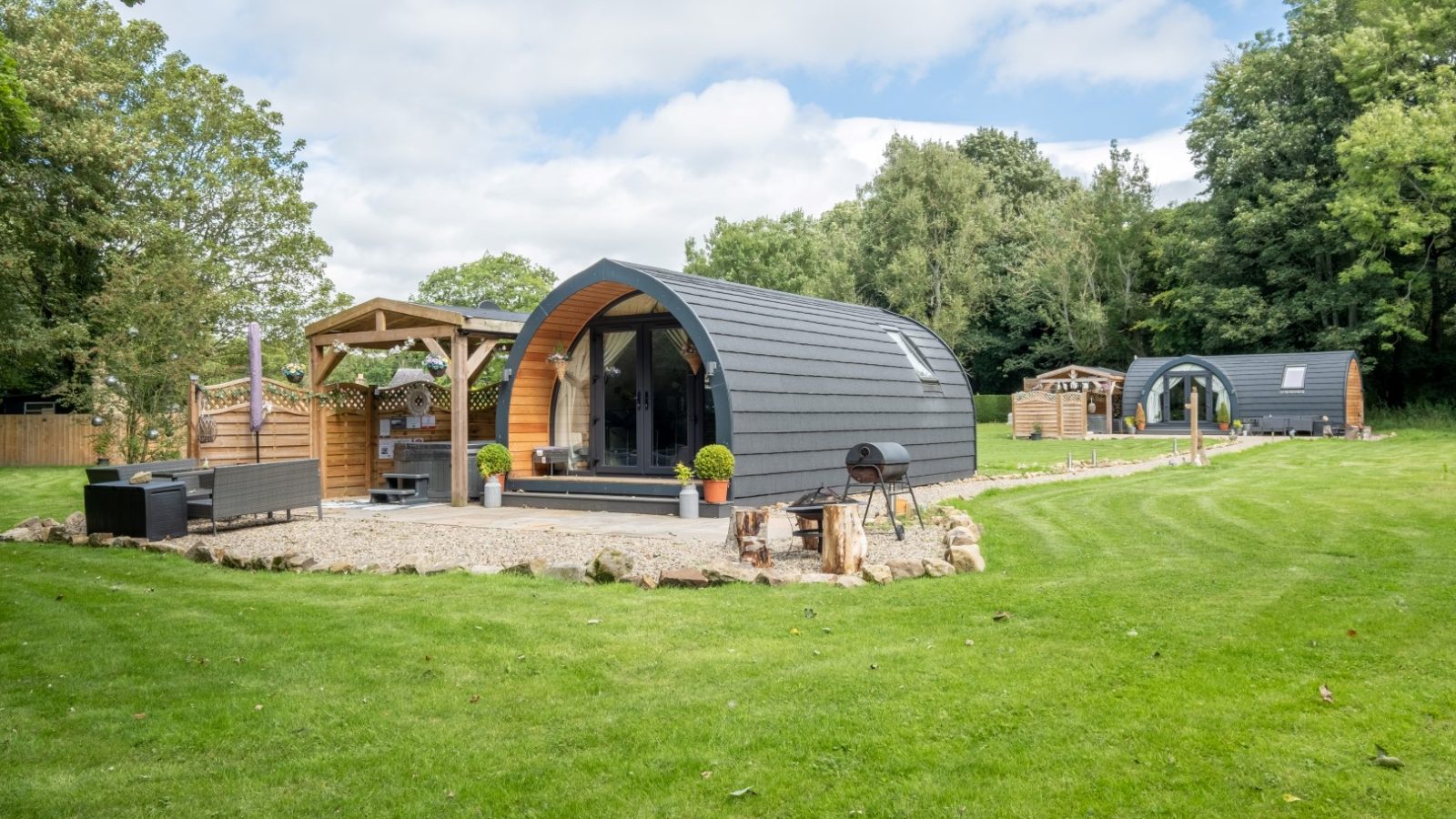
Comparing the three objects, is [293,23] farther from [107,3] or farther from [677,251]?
[677,251]

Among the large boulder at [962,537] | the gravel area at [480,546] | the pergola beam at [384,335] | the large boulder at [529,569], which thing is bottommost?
the gravel area at [480,546]

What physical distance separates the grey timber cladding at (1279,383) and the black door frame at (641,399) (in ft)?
67.9

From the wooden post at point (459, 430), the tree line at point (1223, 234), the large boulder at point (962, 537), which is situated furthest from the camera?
the tree line at point (1223, 234)

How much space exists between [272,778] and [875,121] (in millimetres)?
44485

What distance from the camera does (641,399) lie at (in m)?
13.4

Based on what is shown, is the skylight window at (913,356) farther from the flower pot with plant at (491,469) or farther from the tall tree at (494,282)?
the tall tree at (494,282)

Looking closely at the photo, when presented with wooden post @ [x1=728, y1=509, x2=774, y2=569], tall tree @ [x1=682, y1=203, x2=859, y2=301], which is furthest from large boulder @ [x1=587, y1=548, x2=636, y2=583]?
tall tree @ [x1=682, y1=203, x2=859, y2=301]

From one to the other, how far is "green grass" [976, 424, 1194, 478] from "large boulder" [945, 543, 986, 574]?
9168 mm

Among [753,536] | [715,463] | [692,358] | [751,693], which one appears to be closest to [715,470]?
[715,463]

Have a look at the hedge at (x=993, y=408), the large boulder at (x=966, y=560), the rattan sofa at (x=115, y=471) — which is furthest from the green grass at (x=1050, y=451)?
the rattan sofa at (x=115, y=471)

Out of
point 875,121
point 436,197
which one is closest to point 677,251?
point 875,121

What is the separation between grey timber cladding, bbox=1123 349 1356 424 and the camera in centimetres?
2659

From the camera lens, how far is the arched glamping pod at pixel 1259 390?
2655cm

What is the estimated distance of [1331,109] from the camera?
32.8 meters
